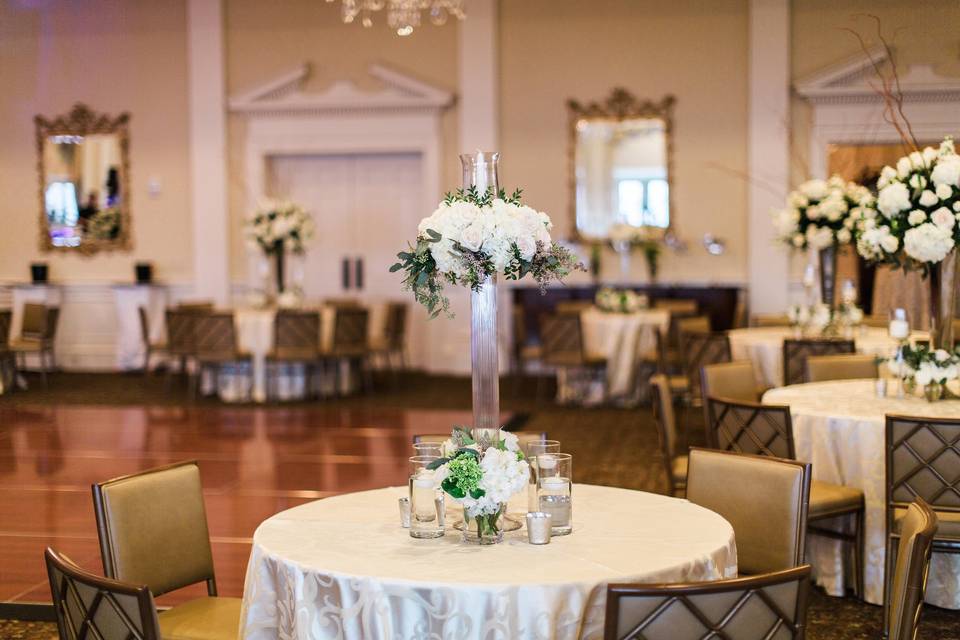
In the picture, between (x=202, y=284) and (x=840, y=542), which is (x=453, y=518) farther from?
(x=202, y=284)

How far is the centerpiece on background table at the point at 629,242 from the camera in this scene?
12.2 metres

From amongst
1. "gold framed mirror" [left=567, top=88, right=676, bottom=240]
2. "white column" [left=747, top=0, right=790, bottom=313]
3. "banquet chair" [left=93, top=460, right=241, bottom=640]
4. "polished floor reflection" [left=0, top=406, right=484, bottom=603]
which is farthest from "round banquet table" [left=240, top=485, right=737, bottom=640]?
"gold framed mirror" [left=567, top=88, right=676, bottom=240]

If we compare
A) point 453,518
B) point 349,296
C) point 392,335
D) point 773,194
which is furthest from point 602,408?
point 453,518

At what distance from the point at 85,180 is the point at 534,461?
11951 mm

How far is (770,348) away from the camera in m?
7.60

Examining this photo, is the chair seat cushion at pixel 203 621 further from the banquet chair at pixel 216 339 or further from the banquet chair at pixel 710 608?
the banquet chair at pixel 216 339

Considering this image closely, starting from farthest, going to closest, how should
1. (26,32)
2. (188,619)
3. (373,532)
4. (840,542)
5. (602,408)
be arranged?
1. (26,32)
2. (602,408)
3. (840,542)
4. (188,619)
5. (373,532)

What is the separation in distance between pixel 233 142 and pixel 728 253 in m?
5.92

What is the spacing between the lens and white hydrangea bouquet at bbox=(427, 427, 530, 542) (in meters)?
2.71

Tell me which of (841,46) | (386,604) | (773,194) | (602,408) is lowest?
(602,408)

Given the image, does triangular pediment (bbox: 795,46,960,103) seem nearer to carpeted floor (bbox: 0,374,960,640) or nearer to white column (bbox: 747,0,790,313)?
white column (bbox: 747,0,790,313)

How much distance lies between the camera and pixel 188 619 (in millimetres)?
3152

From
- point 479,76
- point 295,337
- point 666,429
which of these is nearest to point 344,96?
point 479,76

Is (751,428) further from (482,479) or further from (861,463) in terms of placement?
(482,479)
